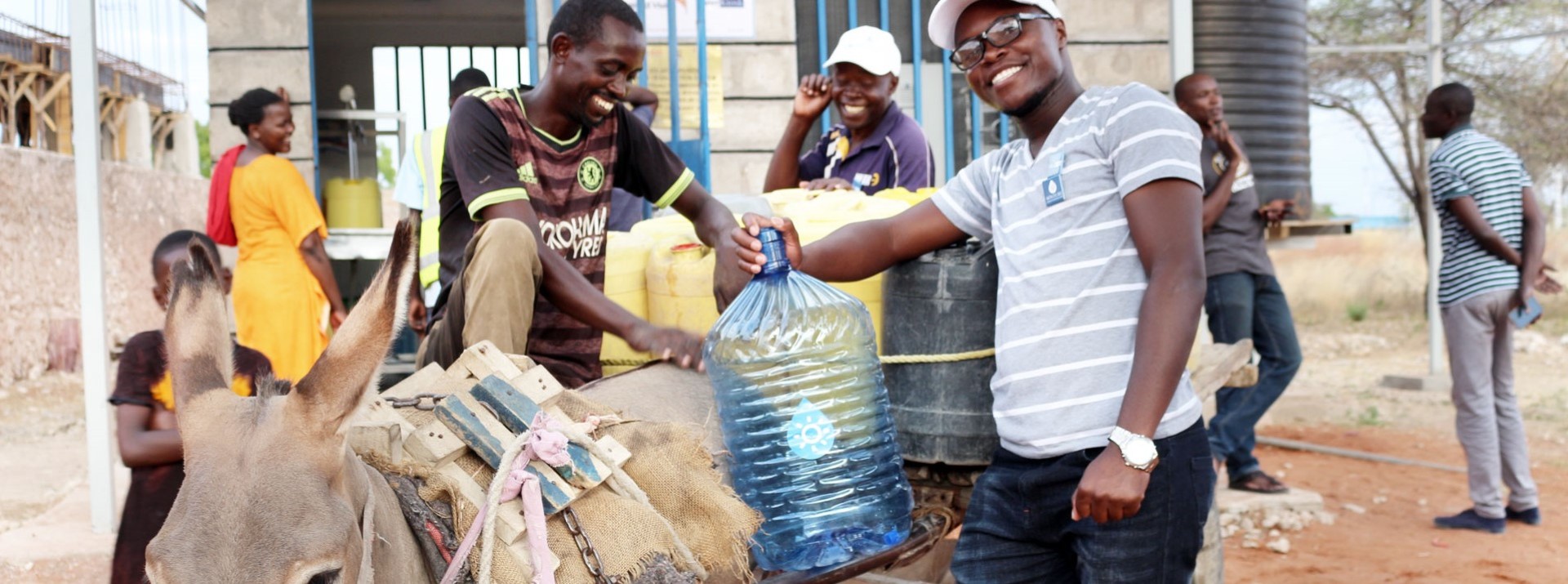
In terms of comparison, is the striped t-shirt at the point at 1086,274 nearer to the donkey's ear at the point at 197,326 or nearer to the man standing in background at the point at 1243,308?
the donkey's ear at the point at 197,326

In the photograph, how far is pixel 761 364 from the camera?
9.64 ft

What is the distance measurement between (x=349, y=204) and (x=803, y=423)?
563cm

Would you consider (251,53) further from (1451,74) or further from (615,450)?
(1451,74)

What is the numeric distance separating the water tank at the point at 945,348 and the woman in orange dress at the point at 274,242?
12.1 feet

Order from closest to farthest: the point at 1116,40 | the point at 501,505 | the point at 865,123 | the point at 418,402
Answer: the point at 501,505
the point at 418,402
the point at 865,123
the point at 1116,40

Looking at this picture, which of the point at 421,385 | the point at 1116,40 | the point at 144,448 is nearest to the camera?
the point at 421,385

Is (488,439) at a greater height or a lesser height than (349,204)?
lesser

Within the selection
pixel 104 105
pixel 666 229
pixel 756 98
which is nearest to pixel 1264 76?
pixel 756 98

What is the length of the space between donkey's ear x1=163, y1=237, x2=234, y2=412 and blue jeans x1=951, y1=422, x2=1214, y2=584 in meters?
1.57

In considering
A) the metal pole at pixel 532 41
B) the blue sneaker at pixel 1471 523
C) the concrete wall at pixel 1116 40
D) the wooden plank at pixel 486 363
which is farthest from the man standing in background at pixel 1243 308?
the wooden plank at pixel 486 363

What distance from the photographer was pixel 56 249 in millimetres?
13930

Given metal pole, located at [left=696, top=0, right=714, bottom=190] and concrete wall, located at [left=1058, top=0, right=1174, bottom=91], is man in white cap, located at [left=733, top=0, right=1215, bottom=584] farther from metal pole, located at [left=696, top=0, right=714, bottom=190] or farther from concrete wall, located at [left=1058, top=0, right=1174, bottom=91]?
concrete wall, located at [left=1058, top=0, right=1174, bottom=91]

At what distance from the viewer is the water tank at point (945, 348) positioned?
10.1 ft

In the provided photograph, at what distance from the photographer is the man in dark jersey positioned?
119 inches
